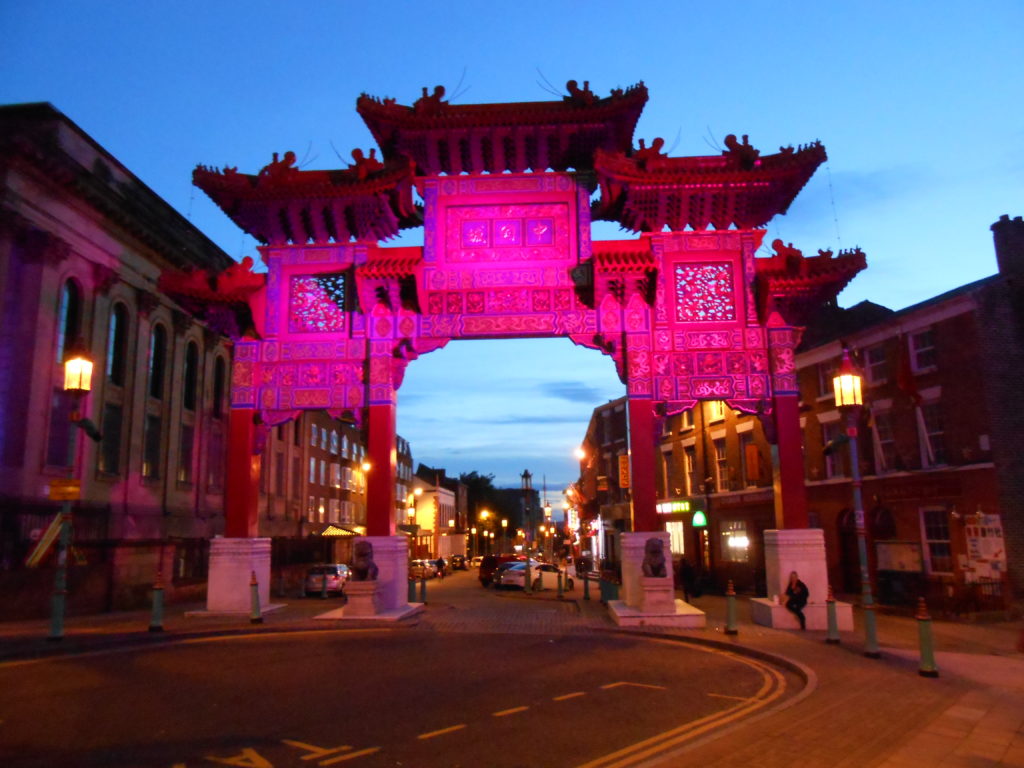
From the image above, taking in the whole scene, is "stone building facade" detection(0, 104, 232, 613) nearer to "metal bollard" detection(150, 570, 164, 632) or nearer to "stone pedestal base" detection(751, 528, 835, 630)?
"metal bollard" detection(150, 570, 164, 632)

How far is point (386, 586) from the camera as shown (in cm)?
2008

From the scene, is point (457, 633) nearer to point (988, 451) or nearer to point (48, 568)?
point (48, 568)

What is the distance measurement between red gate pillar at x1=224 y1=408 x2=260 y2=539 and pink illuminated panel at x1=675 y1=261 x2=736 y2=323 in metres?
12.2

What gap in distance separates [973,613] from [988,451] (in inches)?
182

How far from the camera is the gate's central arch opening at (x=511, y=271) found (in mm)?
20031

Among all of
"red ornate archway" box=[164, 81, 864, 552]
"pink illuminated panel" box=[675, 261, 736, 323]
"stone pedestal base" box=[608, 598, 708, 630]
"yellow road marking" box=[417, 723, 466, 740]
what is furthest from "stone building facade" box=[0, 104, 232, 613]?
"yellow road marking" box=[417, 723, 466, 740]

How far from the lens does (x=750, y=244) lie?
67.9ft

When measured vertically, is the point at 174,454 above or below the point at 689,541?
above

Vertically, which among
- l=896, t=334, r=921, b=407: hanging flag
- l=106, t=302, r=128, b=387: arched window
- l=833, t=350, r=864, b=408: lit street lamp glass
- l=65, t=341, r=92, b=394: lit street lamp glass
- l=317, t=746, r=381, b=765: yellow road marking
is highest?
l=106, t=302, r=128, b=387: arched window

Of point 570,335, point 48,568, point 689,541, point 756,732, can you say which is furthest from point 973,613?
point 48,568

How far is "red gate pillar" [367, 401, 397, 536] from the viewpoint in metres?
20.3

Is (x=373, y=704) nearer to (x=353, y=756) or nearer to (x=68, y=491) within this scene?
(x=353, y=756)

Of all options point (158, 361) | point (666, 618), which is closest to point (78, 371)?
point (666, 618)

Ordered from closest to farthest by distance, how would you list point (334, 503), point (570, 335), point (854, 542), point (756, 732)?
point (756, 732)
point (570, 335)
point (854, 542)
point (334, 503)
